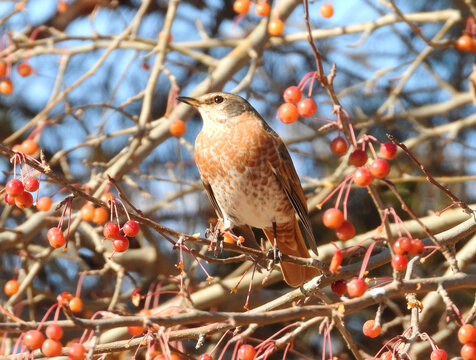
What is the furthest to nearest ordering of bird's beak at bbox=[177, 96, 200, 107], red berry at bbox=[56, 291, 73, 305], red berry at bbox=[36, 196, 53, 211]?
bird's beak at bbox=[177, 96, 200, 107] < red berry at bbox=[36, 196, 53, 211] < red berry at bbox=[56, 291, 73, 305]

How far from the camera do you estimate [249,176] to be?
3352 millimetres

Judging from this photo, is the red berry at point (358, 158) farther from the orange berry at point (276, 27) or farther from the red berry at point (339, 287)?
the orange berry at point (276, 27)

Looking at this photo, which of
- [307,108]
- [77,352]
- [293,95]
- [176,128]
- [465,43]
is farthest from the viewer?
[465,43]

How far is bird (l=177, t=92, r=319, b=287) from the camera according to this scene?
335 centimetres

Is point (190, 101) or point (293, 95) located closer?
point (293, 95)

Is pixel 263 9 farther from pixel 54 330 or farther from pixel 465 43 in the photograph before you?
pixel 54 330

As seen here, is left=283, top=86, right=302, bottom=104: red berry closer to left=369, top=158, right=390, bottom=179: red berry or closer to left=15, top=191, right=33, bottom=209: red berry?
left=369, top=158, right=390, bottom=179: red berry

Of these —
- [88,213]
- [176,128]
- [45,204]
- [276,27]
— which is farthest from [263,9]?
[45,204]

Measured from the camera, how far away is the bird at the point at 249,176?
335cm

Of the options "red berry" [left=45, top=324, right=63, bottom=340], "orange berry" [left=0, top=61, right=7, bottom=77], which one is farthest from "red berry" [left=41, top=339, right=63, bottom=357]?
"orange berry" [left=0, top=61, right=7, bottom=77]

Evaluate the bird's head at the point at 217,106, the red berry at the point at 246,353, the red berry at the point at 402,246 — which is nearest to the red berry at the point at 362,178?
the red berry at the point at 402,246

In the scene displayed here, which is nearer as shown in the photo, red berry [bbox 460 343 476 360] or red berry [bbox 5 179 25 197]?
red berry [bbox 460 343 476 360]

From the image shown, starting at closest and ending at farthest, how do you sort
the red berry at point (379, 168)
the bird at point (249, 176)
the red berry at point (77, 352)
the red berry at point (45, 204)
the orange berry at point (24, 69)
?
the red berry at point (77, 352), the red berry at point (379, 168), the red berry at point (45, 204), the bird at point (249, 176), the orange berry at point (24, 69)

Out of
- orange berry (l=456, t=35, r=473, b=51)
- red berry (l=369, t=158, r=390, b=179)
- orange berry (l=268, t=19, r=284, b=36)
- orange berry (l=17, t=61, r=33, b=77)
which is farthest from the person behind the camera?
orange berry (l=17, t=61, r=33, b=77)
